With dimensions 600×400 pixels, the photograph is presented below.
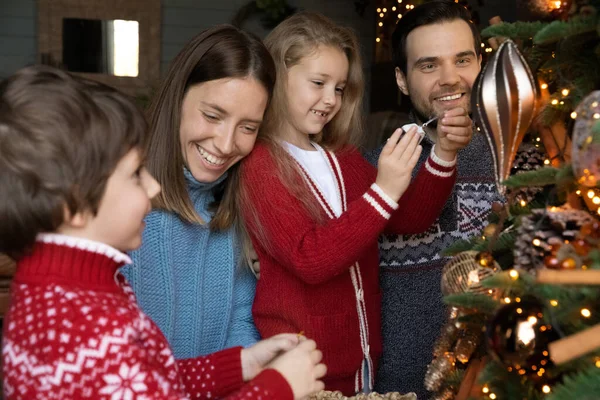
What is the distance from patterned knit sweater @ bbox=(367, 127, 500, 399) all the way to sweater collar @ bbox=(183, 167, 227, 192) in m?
0.49

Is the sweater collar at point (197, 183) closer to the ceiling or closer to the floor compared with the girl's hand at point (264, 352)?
closer to the ceiling

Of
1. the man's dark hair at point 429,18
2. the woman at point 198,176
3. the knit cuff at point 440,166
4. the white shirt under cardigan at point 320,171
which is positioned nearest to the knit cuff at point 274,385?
the woman at point 198,176

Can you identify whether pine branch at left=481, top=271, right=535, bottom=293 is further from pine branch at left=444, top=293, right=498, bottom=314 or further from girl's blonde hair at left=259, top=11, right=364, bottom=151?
girl's blonde hair at left=259, top=11, right=364, bottom=151

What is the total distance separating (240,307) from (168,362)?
0.67 metres

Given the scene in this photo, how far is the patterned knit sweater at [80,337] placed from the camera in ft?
3.63

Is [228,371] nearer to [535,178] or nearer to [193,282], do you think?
[193,282]

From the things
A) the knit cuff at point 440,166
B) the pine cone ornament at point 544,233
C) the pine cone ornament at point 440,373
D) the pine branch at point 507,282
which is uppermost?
the pine cone ornament at point 544,233

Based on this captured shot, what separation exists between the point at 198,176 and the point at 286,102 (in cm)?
32

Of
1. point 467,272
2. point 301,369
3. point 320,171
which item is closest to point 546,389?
point 467,272

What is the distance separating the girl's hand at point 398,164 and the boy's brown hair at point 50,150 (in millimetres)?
678

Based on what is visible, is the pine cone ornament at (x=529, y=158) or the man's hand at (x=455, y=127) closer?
the pine cone ornament at (x=529, y=158)

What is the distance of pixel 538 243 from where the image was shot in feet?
3.64

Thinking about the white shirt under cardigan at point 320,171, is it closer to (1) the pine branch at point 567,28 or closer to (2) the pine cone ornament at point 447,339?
(2) the pine cone ornament at point 447,339

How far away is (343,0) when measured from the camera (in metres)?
6.05
